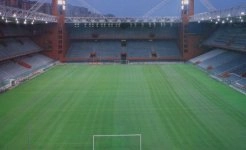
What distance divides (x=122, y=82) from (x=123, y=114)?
12954mm

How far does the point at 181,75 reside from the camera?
40.6 meters

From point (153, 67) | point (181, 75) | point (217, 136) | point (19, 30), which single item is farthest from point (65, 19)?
point (217, 136)

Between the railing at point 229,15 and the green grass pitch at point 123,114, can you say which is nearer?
the green grass pitch at point 123,114

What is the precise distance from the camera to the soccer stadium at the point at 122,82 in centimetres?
1930

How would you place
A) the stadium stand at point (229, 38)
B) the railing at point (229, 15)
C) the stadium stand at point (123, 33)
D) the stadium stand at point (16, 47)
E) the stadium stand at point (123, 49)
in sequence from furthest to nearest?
the stadium stand at point (123, 33) → the stadium stand at point (123, 49) → the stadium stand at point (229, 38) → the stadium stand at point (16, 47) → the railing at point (229, 15)

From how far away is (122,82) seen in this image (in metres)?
36.5

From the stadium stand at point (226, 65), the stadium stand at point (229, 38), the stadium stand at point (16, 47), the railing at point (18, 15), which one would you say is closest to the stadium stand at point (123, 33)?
the stadium stand at point (229, 38)

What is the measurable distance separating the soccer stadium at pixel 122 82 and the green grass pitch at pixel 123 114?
0.17 ft

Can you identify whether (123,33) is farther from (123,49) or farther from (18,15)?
(18,15)

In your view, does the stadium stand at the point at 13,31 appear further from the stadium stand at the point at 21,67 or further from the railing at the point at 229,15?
the railing at the point at 229,15

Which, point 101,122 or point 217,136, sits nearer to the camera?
point 217,136

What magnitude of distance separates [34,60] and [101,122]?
92.6 ft

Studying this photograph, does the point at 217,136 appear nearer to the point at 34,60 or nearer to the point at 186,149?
the point at 186,149

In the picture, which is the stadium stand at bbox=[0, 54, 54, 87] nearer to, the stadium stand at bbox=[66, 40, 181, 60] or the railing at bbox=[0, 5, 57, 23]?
the railing at bbox=[0, 5, 57, 23]
